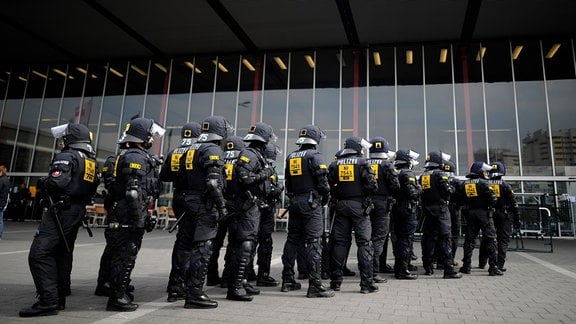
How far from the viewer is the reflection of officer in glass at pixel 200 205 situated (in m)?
4.03

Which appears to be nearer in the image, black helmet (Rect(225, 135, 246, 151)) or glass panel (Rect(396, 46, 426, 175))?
black helmet (Rect(225, 135, 246, 151))

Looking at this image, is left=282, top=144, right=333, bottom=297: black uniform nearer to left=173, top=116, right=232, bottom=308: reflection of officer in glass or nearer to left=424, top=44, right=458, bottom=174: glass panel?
left=173, top=116, right=232, bottom=308: reflection of officer in glass

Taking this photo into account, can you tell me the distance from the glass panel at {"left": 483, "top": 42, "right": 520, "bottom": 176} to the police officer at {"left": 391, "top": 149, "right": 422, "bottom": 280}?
395 inches

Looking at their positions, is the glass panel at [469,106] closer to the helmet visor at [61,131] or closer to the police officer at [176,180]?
the police officer at [176,180]

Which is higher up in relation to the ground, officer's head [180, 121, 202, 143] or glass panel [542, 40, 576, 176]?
glass panel [542, 40, 576, 176]

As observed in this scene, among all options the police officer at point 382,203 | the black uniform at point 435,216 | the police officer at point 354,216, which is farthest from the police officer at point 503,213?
the police officer at point 354,216

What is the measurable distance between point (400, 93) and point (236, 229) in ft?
43.2

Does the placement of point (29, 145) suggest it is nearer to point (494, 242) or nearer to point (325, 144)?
point (325, 144)

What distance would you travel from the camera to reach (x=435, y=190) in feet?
22.3

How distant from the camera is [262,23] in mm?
14977

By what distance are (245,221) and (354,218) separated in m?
1.58

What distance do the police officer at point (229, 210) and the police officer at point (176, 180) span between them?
589mm

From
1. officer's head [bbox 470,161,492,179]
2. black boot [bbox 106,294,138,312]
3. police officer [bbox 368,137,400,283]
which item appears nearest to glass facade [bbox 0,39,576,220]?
officer's head [bbox 470,161,492,179]

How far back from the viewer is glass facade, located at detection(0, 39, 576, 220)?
14797mm
